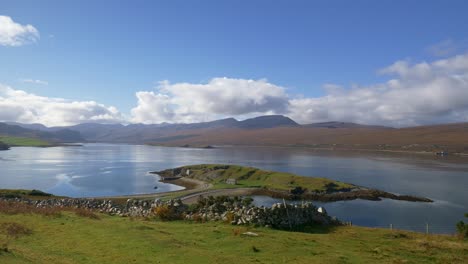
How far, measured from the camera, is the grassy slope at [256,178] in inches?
3339

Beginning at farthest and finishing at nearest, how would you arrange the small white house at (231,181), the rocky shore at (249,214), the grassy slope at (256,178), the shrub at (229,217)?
the small white house at (231,181), the grassy slope at (256,178), the shrub at (229,217), the rocky shore at (249,214)

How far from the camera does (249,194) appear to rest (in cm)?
7675

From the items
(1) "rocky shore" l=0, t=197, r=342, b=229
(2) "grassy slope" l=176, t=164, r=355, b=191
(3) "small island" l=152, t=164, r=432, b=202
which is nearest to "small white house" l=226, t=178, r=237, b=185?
(3) "small island" l=152, t=164, r=432, b=202

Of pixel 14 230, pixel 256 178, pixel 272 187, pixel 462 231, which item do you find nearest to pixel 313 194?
pixel 272 187

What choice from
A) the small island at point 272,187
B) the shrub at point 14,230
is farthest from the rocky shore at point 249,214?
the small island at point 272,187

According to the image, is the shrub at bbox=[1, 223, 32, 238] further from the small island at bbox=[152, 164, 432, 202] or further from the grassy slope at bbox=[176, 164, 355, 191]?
the grassy slope at bbox=[176, 164, 355, 191]

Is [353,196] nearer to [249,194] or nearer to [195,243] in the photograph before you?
[249,194]

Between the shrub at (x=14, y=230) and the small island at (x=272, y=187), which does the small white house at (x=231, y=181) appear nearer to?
the small island at (x=272, y=187)

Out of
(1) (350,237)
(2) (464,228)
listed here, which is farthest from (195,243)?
(2) (464,228)

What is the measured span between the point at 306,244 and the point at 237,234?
14.0ft

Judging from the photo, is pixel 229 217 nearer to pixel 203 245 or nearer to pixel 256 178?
pixel 203 245

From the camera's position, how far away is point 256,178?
97.0m

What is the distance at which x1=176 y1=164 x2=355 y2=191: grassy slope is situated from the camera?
8481cm

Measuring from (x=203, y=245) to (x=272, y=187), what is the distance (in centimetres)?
6498
